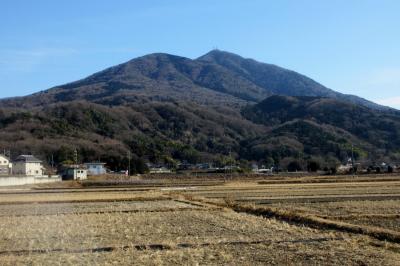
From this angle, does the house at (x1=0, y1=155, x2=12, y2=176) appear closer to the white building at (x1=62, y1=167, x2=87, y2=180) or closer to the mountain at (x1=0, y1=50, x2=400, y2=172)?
the white building at (x1=62, y1=167, x2=87, y2=180)

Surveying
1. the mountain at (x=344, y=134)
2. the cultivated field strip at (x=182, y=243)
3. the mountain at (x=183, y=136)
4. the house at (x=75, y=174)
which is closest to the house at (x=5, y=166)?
the house at (x=75, y=174)

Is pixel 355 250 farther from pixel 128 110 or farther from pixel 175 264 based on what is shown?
pixel 128 110

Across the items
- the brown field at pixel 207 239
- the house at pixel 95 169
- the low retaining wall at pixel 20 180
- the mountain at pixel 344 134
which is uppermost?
the mountain at pixel 344 134

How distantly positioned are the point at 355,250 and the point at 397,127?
173259 mm

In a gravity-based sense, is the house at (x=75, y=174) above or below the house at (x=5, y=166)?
below

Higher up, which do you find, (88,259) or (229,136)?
(229,136)

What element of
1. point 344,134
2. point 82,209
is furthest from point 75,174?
point 344,134

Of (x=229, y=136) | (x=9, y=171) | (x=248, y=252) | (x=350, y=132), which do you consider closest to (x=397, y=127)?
(x=350, y=132)

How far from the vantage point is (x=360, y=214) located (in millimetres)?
22594

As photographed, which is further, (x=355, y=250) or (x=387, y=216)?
(x=387, y=216)

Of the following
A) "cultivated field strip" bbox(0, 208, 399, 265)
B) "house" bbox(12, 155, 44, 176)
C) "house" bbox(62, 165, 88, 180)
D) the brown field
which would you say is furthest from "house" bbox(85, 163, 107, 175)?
"cultivated field strip" bbox(0, 208, 399, 265)

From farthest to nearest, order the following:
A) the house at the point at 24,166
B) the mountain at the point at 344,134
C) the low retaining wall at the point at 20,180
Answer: the mountain at the point at 344,134 < the house at the point at 24,166 < the low retaining wall at the point at 20,180

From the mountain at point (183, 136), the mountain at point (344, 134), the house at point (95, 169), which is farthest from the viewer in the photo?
the mountain at point (344, 134)

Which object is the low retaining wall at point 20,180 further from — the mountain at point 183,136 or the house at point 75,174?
the mountain at point 183,136
